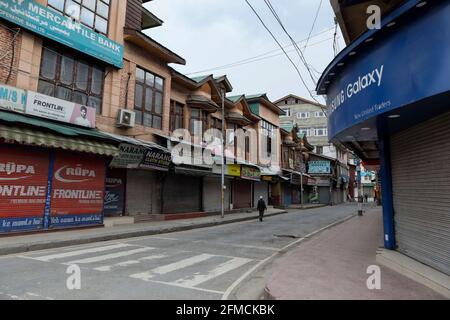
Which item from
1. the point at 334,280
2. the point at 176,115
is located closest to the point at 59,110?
the point at 176,115

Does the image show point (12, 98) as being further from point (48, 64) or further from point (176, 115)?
point (176, 115)

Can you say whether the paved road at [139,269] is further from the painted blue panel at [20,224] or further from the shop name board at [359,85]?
the shop name board at [359,85]

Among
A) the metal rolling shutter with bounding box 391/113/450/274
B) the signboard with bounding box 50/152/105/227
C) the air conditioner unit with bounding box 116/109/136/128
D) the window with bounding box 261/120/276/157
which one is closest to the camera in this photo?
the metal rolling shutter with bounding box 391/113/450/274

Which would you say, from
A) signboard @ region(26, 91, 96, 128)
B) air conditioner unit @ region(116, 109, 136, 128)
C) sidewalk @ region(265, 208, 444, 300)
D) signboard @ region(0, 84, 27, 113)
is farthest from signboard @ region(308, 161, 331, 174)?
signboard @ region(0, 84, 27, 113)

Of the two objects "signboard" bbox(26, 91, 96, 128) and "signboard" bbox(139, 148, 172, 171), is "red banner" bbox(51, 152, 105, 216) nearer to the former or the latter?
"signboard" bbox(26, 91, 96, 128)

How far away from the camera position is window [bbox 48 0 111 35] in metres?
14.7

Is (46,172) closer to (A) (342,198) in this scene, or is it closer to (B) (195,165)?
(B) (195,165)

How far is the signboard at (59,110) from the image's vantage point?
41.8ft

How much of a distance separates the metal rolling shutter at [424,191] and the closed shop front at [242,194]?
852 inches

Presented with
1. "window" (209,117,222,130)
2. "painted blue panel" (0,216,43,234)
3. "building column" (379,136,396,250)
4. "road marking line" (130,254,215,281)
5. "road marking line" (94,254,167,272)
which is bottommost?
"road marking line" (130,254,215,281)

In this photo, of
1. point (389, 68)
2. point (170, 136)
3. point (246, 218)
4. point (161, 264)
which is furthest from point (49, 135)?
point (246, 218)

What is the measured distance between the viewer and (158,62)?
67.2ft

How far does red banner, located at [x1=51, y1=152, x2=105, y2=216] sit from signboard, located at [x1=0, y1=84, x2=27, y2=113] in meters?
2.28

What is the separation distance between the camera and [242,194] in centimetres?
3180
